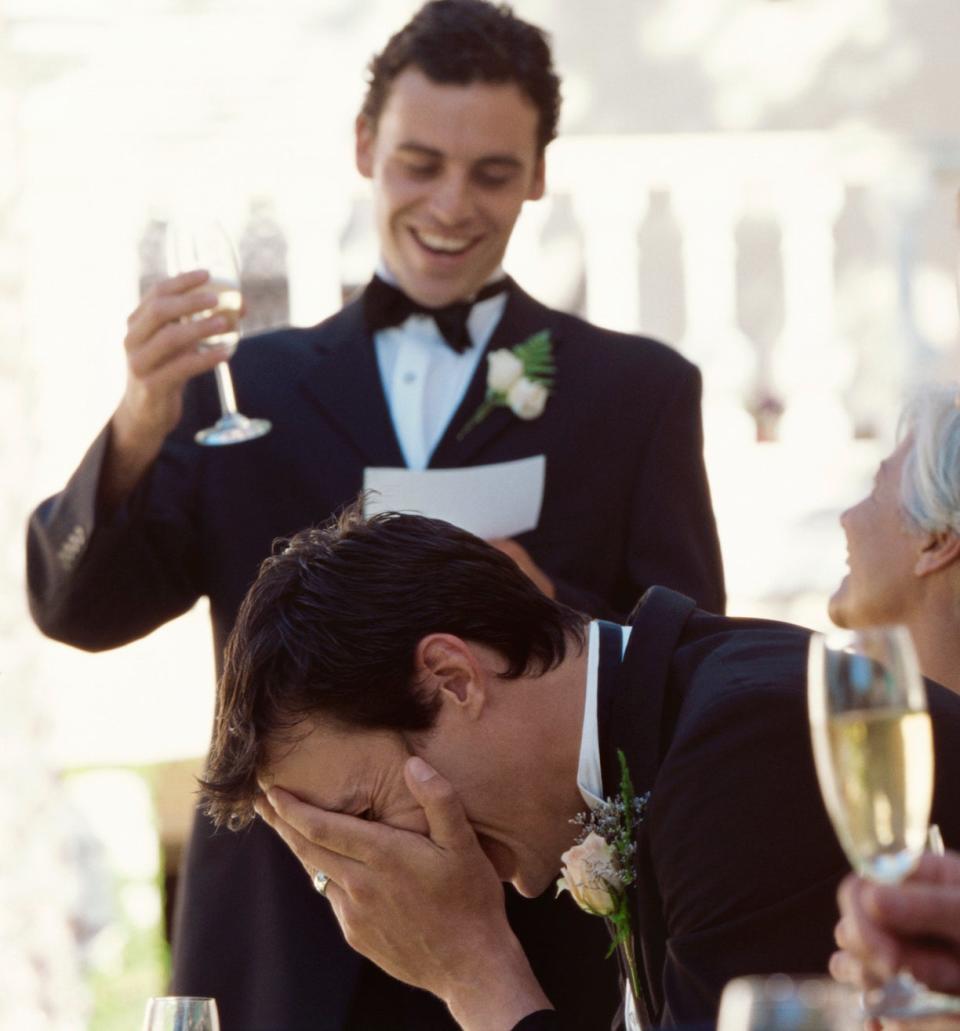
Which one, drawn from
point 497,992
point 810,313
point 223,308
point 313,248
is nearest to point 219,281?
point 223,308

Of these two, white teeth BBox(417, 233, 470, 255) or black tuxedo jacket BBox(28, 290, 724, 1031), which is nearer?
black tuxedo jacket BBox(28, 290, 724, 1031)

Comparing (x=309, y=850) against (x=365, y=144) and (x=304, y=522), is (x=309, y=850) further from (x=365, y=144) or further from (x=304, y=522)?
(x=365, y=144)

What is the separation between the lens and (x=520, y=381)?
335 centimetres

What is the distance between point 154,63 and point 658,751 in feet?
18.6

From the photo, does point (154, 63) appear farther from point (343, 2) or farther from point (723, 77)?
point (723, 77)

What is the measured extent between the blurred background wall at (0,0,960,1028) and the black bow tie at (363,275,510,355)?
309 centimetres

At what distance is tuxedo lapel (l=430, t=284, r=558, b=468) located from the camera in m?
3.34

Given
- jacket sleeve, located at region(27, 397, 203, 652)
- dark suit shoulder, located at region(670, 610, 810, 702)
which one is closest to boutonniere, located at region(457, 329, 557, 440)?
jacket sleeve, located at region(27, 397, 203, 652)

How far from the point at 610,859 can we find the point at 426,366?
1325 mm

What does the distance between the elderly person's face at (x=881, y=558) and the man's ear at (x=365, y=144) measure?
1.02 meters

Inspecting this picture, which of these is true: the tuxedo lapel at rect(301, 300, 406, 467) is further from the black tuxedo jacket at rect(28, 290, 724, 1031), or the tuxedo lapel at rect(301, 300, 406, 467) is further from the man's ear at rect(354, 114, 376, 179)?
the man's ear at rect(354, 114, 376, 179)

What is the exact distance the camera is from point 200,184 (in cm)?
689

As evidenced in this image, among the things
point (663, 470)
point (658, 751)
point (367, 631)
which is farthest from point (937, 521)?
point (367, 631)

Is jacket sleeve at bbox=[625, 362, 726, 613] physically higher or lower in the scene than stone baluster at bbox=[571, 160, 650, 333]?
lower
